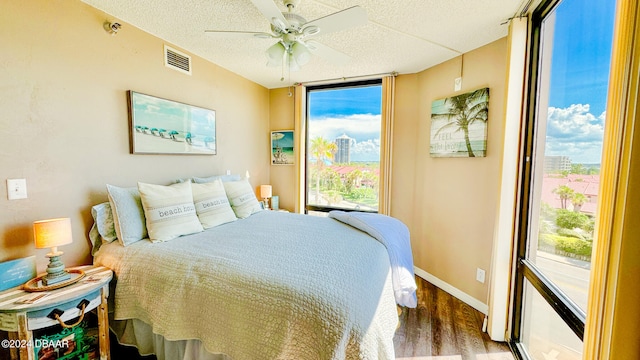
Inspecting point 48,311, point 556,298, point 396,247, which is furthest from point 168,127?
point 556,298

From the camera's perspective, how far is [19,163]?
1.50m

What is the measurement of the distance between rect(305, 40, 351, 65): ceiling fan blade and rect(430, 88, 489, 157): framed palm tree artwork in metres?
1.28

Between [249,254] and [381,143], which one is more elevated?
[381,143]

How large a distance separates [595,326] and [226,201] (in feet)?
8.02

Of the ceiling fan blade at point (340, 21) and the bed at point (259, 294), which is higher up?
the ceiling fan blade at point (340, 21)

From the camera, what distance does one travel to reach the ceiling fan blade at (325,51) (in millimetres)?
1807

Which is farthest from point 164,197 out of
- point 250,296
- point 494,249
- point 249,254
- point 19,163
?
point 494,249

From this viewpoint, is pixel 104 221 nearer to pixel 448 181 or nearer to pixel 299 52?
pixel 299 52

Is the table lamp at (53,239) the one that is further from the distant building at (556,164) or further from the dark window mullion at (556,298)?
the distant building at (556,164)

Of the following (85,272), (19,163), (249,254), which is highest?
(19,163)

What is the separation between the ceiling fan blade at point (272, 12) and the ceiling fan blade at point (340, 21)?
0.44 feet

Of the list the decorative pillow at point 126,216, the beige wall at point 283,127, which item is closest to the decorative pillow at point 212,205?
the decorative pillow at point 126,216

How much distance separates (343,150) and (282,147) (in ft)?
3.13

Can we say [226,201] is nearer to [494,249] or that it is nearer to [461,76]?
[494,249]
